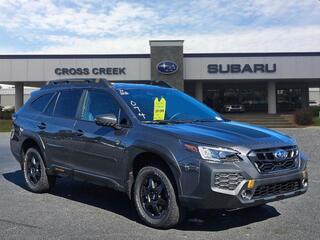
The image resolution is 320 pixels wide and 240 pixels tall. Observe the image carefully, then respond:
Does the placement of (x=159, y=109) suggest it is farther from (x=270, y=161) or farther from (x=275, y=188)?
→ (x=275, y=188)

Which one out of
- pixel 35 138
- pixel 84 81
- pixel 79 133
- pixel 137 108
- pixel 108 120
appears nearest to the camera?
pixel 108 120

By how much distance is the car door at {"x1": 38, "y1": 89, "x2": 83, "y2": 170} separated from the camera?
24.0 ft

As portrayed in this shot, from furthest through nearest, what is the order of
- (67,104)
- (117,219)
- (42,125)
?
(42,125) < (67,104) < (117,219)

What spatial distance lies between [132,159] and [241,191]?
1506 millimetres

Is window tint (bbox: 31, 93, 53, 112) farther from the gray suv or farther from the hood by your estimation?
the hood

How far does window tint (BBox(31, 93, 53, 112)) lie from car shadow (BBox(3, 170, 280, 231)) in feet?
4.74

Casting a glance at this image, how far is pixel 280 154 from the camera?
562 cm

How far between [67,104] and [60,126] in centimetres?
38

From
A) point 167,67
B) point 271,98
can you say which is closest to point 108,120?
point 167,67

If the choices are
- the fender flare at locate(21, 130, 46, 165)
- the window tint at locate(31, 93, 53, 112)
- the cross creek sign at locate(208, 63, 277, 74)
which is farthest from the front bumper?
the cross creek sign at locate(208, 63, 277, 74)

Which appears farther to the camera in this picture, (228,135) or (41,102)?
(41,102)

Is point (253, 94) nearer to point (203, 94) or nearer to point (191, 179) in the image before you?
point (203, 94)

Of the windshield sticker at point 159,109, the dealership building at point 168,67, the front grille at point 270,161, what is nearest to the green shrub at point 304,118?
the dealership building at point 168,67

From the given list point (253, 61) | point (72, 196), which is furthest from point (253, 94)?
point (72, 196)
